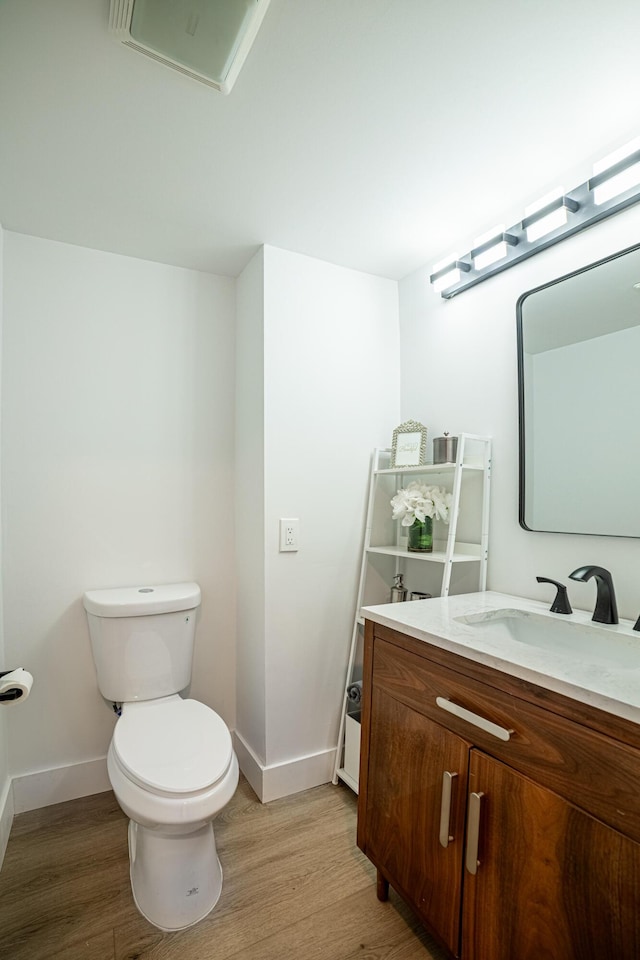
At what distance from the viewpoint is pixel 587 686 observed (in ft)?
2.71

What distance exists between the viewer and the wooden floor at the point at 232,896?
1.24 metres

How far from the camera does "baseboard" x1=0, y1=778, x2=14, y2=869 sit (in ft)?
5.10

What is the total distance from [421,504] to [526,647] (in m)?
0.76

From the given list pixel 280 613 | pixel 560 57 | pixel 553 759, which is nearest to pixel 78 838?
pixel 280 613

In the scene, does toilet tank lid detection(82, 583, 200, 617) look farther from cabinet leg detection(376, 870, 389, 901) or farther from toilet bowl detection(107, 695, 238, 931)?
cabinet leg detection(376, 870, 389, 901)

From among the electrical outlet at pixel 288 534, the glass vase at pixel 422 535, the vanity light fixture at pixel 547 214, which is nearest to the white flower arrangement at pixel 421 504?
Answer: the glass vase at pixel 422 535

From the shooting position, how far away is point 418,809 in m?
1.18

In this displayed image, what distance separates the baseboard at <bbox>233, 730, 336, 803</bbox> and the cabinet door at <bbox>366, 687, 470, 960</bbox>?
0.58 meters

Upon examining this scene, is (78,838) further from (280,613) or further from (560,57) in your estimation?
(560,57)

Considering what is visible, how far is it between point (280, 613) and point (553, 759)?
1.17m

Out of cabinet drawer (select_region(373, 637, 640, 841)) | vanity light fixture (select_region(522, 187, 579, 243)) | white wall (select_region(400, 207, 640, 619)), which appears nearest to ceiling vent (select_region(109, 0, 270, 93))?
vanity light fixture (select_region(522, 187, 579, 243))

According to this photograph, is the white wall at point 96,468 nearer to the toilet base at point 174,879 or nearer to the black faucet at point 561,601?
the toilet base at point 174,879

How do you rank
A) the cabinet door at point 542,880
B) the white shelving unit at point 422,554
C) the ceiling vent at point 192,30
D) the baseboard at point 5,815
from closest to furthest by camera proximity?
the cabinet door at point 542,880
the ceiling vent at point 192,30
the baseboard at point 5,815
the white shelving unit at point 422,554

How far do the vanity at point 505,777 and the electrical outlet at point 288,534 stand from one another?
1.87ft
